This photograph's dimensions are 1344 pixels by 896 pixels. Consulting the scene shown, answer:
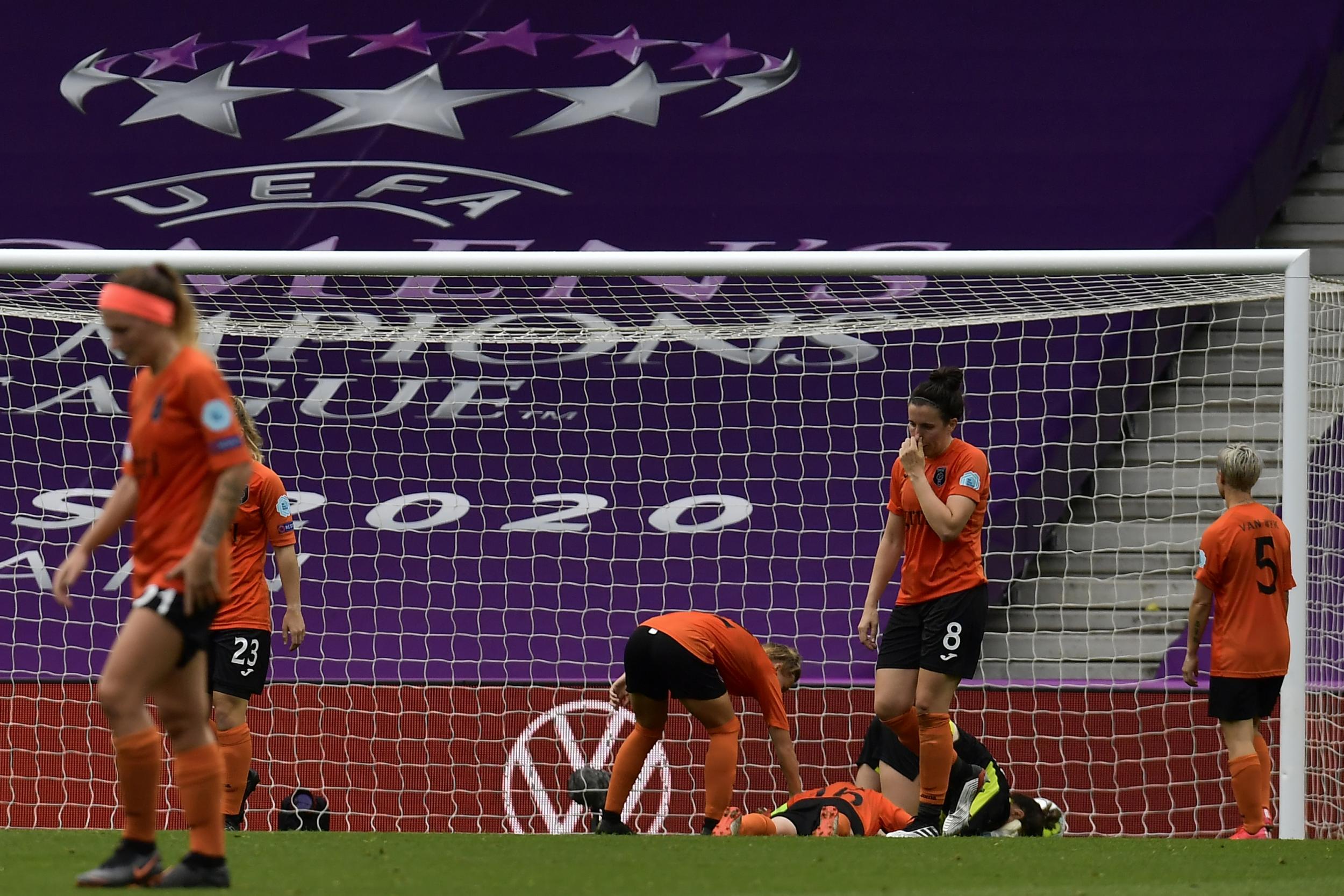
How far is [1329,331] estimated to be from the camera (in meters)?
7.03

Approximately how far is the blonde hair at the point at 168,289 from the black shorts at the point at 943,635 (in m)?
3.12

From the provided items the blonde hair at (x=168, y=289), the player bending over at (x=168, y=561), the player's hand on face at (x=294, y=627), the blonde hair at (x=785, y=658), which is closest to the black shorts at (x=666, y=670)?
the blonde hair at (x=785, y=658)

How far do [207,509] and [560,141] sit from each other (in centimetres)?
627

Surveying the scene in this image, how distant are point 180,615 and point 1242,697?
4.25m

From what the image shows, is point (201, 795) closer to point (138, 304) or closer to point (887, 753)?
point (138, 304)

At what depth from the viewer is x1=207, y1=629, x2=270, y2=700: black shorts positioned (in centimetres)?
585

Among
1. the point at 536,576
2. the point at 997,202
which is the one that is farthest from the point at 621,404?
the point at 997,202

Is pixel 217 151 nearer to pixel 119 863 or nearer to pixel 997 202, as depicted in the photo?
pixel 997 202

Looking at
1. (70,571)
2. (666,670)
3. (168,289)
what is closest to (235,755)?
(666,670)

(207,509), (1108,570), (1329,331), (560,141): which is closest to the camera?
(207,509)

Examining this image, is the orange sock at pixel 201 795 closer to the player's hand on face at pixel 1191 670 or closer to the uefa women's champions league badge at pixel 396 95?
the player's hand on face at pixel 1191 670

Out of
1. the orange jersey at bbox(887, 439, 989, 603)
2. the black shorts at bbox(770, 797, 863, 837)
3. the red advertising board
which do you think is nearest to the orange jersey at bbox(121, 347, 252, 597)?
the orange jersey at bbox(887, 439, 989, 603)

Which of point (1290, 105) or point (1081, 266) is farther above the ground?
point (1290, 105)

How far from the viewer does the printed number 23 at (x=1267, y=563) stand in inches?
236
